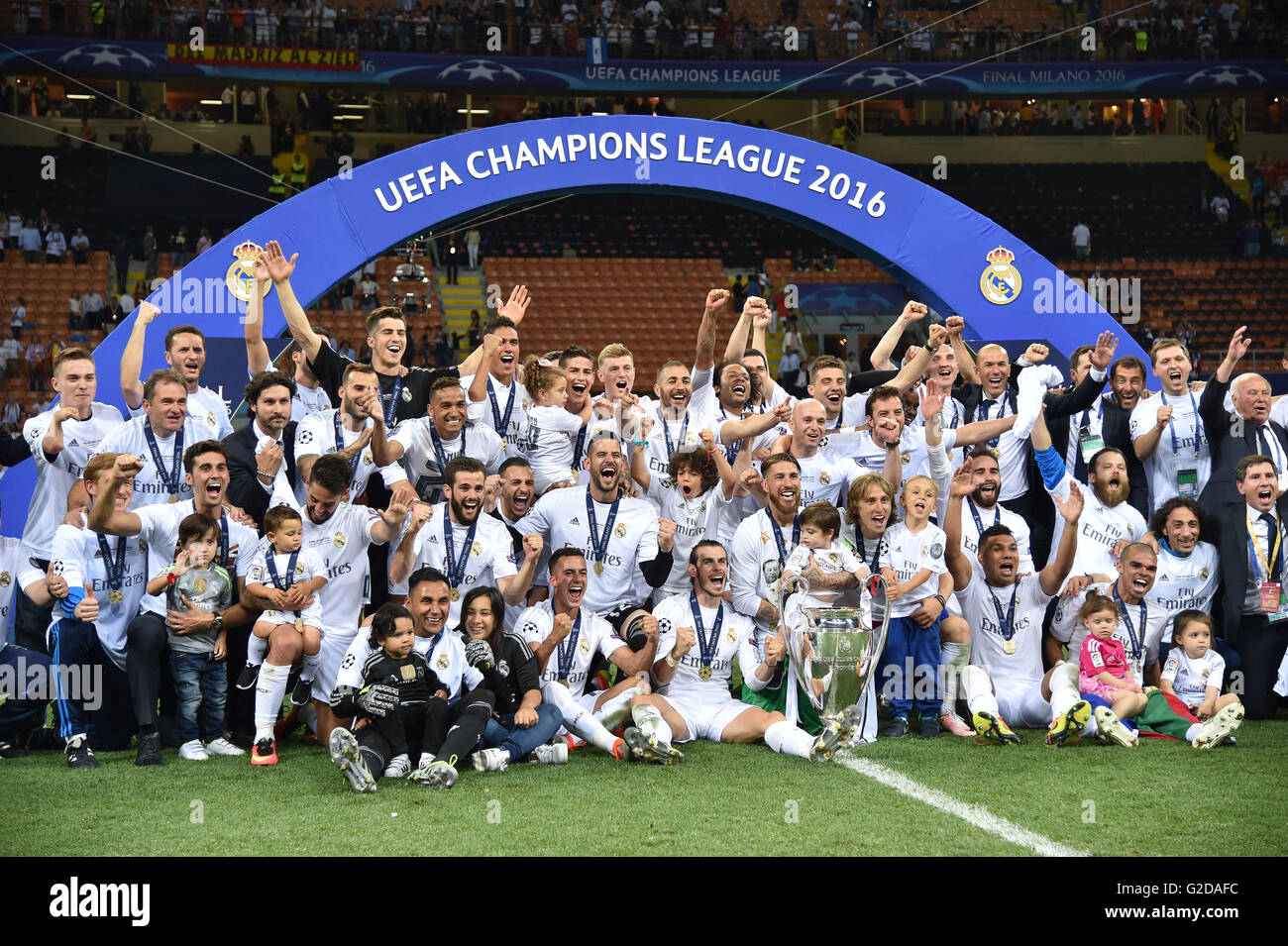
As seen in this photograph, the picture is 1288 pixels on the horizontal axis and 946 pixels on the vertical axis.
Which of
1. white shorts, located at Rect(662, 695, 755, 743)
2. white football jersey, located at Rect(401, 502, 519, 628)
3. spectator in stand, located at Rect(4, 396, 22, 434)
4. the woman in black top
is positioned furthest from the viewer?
spectator in stand, located at Rect(4, 396, 22, 434)

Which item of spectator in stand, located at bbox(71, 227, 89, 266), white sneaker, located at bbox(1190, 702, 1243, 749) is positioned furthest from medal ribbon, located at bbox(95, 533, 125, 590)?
spectator in stand, located at bbox(71, 227, 89, 266)

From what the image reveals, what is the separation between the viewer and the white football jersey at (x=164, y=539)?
21.9ft

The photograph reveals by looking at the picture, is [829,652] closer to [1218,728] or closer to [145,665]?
[1218,728]

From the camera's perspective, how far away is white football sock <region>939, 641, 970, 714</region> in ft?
23.4

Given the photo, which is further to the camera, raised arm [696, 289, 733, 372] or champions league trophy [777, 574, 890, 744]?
raised arm [696, 289, 733, 372]

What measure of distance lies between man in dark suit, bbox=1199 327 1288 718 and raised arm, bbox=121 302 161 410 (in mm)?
6059

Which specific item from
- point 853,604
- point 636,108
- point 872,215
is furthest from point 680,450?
point 636,108

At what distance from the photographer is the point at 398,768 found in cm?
598

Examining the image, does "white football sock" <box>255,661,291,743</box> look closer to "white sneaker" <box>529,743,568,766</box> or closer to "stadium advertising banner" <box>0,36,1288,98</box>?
"white sneaker" <box>529,743,568,766</box>

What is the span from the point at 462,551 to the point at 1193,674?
3.86 m

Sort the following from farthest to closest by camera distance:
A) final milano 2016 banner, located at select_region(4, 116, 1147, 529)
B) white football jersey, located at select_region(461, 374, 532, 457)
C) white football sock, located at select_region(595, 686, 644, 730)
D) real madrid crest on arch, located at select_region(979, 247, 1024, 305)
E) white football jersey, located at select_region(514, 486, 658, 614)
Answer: real madrid crest on arch, located at select_region(979, 247, 1024, 305), final milano 2016 banner, located at select_region(4, 116, 1147, 529), white football jersey, located at select_region(461, 374, 532, 457), white football jersey, located at select_region(514, 486, 658, 614), white football sock, located at select_region(595, 686, 644, 730)

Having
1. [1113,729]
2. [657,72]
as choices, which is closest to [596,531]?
[1113,729]

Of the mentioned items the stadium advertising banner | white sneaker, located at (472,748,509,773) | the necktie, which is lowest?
white sneaker, located at (472,748,509,773)

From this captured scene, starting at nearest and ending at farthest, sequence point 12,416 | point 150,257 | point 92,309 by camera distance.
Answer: point 12,416 < point 92,309 < point 150,257
